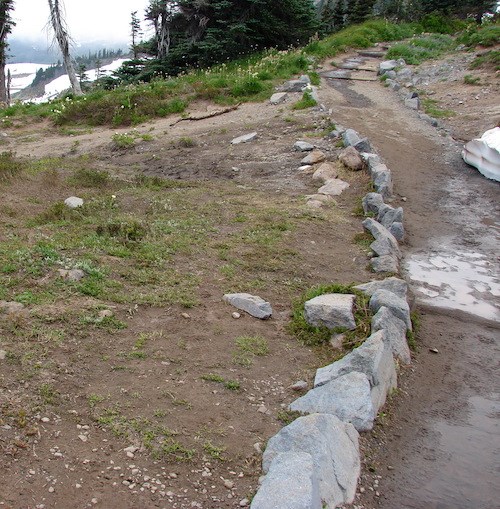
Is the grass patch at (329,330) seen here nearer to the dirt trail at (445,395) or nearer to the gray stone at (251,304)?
the gray stone at (251,304)

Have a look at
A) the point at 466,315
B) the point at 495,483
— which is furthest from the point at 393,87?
the point at 495,483

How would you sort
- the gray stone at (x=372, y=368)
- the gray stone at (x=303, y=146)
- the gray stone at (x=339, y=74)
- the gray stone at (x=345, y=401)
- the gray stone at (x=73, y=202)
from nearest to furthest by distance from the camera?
the gray stone at (x=345, y=401)
the gray stone at (x=372, y=368)
the gray stone at (x=73, y=202)
the gray stone at (x=303, y=146)
the gray stone at (x=339, y=74)

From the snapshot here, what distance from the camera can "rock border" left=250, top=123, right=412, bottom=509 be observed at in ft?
10.9

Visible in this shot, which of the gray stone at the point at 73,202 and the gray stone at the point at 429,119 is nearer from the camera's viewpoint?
the gray stone at the point at 73,202

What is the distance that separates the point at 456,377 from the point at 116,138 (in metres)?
11.6

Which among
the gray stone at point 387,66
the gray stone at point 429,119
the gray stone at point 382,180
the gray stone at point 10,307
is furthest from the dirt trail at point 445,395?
the gray stone at point 387,66

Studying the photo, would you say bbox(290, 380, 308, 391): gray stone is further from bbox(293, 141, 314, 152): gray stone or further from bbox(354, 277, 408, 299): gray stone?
bbox(293, 141, 314, 152): gray stone

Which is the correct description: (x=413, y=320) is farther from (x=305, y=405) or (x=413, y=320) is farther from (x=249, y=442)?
(x=249, y=442)

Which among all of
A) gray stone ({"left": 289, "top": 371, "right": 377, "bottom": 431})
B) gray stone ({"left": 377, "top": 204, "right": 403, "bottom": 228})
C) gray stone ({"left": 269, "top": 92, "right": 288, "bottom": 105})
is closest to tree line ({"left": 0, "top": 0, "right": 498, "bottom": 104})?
gray stone ({"left": 269, "top": 92, "right": 288, "bottom": 105})

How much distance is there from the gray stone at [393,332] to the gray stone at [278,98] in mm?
11903

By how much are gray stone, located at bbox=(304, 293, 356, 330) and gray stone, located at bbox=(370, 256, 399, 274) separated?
134 centimetres

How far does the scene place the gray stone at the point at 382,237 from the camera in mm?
7594

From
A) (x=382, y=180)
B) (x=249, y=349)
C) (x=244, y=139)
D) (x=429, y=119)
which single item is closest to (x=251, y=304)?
(x=249, y=349)

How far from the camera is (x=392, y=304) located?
5.85 meters
